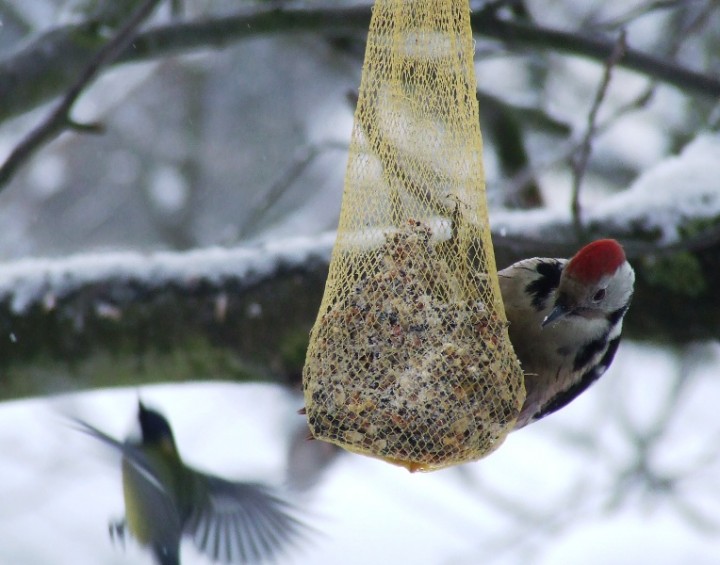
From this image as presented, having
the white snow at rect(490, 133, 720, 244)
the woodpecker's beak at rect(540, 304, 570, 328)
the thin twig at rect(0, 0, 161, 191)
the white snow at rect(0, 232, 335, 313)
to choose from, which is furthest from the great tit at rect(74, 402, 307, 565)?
the white snow at rect(490, 133, 720, 244)

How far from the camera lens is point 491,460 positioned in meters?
6.73

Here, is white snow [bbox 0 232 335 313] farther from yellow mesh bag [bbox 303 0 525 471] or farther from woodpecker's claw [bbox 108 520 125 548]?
yellow mesh bag [bbox 303 0 525 471]

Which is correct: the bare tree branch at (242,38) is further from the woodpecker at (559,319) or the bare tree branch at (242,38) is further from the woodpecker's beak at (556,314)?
the woodpecker's beak at (556,314)

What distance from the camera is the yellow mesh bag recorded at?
2389 millimetres

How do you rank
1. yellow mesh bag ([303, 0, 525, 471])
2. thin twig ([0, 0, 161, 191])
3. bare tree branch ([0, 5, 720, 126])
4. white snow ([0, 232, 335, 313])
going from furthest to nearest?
bare tree branch ([0, 5, 720, 126]) < white snow ([0, 232, 335, 313]) < thin twig ([0, 0, 161, 191]) < yellow mesh bag ([303, 0, 525, 471])

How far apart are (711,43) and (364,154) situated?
5.52m

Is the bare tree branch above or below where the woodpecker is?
above

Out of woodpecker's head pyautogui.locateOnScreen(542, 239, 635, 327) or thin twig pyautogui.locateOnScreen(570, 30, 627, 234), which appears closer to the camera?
woodpecker's head pyautogui.locateOnScreen(542, 239, 635, 327)

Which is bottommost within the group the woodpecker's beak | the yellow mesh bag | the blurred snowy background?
the blurred snowy background

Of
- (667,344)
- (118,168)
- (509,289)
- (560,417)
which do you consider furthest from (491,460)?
(118,168)

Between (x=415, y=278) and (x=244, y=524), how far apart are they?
1546 mm

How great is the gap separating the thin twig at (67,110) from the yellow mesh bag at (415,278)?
1.04 m

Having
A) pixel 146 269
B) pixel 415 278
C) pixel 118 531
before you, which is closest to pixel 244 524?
pixel 118 531

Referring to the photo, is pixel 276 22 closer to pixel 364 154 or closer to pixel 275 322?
pixel 275 322
